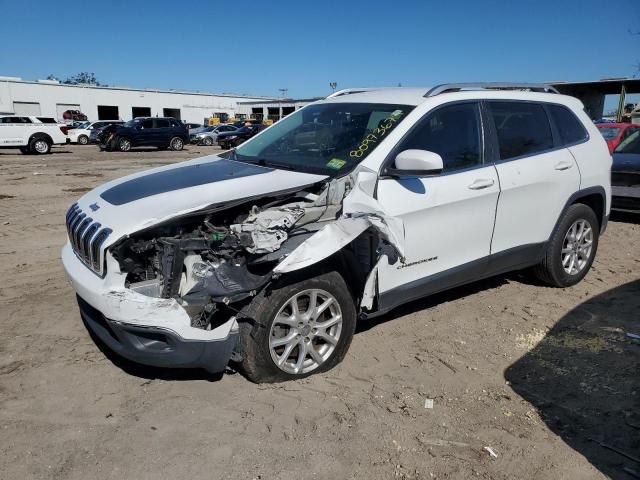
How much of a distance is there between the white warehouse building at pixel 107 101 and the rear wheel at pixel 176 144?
23290mm

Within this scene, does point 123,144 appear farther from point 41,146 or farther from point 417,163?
point 417,163

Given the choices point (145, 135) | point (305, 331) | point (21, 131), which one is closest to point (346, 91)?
point (305, 331)

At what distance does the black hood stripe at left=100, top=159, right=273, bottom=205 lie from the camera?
354 centimetres

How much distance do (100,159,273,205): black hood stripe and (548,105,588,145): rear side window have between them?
2.87 meters

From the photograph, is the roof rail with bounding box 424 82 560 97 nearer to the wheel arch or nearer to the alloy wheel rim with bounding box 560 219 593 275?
the wheel arch

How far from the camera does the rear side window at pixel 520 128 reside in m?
4.50

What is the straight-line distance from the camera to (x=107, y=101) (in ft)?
179

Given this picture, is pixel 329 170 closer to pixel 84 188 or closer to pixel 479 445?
Answer: pixel 479 445

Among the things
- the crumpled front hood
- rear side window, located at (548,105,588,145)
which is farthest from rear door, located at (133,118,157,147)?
rear side window, located at (548,105,588,145)

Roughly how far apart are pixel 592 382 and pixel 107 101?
190 ft

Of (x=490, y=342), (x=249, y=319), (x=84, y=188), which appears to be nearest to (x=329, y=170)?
(x=249, y=319)

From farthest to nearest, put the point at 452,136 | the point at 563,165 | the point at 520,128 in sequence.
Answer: the point at 563,165 → the point at 520,128 → the point at 452,136

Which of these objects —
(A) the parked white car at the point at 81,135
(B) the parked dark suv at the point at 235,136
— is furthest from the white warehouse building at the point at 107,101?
(B) the parked dark suv at the point at 235,136

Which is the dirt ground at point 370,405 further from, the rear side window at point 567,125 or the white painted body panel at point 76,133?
the white painted body panel at point 76,133
